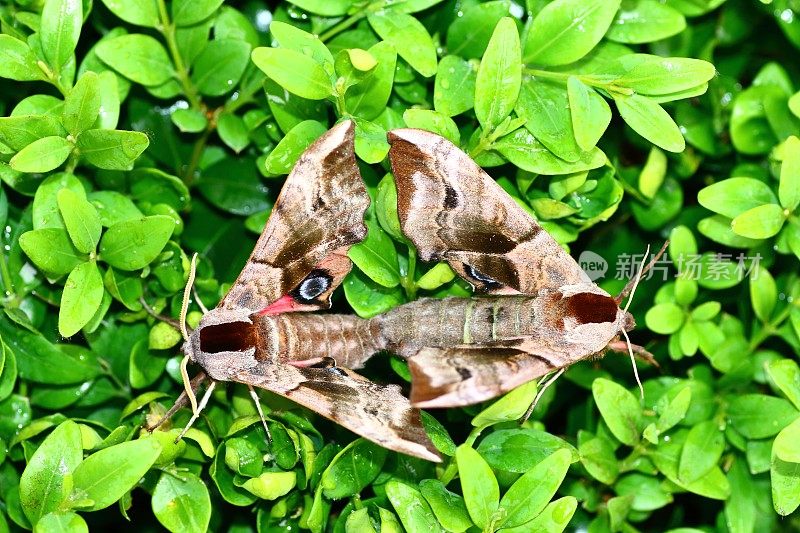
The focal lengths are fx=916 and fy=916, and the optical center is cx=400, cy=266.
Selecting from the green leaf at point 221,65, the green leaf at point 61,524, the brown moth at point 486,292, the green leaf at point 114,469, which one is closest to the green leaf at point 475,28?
the brown moth at point 486,292

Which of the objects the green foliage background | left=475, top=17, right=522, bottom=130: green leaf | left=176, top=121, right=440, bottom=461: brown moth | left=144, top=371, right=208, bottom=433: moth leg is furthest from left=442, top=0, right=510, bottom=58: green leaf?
left=144, top=371, right=208, bottom=433: moth leg

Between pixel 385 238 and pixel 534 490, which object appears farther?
pixel 385 238

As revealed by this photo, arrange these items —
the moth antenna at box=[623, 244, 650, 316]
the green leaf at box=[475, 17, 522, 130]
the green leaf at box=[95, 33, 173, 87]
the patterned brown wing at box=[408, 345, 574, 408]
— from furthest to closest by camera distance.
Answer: the moth antenna at box=[623, 244, 650, 316], the green leaf at box=[95, 33, 173, 87], the green leaf at box=[475, 17, 522, 130], the patterned brown wing at box=[408, 345, 574, 408]

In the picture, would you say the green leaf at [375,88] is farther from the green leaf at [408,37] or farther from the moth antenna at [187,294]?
Result: the moth antenna at [187,294]

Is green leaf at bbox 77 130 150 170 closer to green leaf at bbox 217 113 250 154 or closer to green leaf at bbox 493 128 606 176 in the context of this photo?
green leaf at bbox 217 113 250 154

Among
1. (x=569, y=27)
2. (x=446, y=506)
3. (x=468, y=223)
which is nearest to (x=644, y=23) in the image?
(x=569, y=27)

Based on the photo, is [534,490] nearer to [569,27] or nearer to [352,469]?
[352,469]
